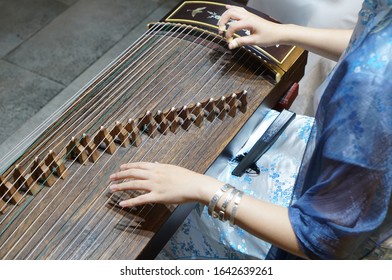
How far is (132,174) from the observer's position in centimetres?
137

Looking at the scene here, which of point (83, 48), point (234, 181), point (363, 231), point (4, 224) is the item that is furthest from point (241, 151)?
point (83, 48)

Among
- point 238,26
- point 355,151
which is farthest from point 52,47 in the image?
point 355,151

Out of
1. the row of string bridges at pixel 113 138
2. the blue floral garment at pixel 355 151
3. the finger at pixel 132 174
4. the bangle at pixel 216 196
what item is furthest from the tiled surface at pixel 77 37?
the blue floral garment at pixel 355 151

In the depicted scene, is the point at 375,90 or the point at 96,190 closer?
the point at 375,90

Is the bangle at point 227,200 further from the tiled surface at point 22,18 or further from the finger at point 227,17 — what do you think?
the tiled surface at point 22,18

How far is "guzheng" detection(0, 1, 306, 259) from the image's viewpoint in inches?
52.0

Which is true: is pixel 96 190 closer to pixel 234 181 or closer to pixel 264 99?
pixel 234 181

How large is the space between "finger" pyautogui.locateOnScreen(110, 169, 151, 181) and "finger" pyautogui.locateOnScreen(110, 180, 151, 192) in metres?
0.01

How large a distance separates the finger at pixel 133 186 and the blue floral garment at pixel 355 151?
0.37 m

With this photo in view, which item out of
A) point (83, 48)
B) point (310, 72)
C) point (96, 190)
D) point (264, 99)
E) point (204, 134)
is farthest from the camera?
point (83, 48)

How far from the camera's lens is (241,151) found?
1.74 meters

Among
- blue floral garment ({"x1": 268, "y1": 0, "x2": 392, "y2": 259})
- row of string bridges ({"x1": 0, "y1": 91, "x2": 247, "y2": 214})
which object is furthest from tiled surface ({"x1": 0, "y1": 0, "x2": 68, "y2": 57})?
blue floral garment ({"x1": 268, "y1": 0, "x2": 392, "y2": 259})

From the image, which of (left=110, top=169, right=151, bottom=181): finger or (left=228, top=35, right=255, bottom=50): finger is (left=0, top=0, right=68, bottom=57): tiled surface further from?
(left=110, top=169, right=151, bottom=181): finger
